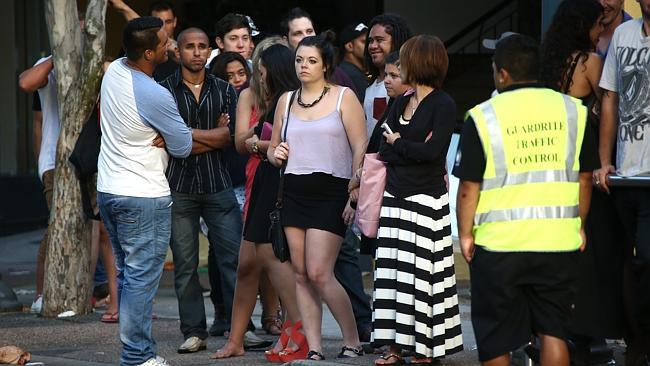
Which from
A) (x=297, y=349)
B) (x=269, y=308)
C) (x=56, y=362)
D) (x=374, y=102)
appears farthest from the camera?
(x=269, y=308)

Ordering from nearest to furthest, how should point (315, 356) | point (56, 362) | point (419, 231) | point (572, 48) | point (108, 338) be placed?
point (572, 48) < point (419, 231) < point (315, 356) < point (56, 362) < point (108, 338)

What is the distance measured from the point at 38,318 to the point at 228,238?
2186mm

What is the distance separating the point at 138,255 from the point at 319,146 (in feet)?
3.94

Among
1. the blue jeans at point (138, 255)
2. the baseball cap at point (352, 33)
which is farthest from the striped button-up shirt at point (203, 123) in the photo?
the baseball cap at point (352, 33)

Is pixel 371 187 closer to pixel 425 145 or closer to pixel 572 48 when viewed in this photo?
pixel 425 145

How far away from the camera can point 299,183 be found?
7.70m

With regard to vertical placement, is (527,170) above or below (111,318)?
above

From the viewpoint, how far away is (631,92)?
22.5 ft

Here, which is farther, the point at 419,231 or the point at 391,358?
the point at 391,358

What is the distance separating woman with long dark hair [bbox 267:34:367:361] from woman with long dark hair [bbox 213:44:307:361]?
0.25m

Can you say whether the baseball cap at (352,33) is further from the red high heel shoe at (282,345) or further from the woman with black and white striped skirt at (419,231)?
the red high heel shoe at (282,345)

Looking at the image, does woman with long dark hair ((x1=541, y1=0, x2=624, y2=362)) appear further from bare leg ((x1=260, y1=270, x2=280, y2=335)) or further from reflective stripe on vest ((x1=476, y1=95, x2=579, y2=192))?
bare leg ((x1=260, y1=270, x2=280, y2=335))

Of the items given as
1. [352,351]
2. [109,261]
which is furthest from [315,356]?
[109,261]

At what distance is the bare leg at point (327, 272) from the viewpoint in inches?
300
